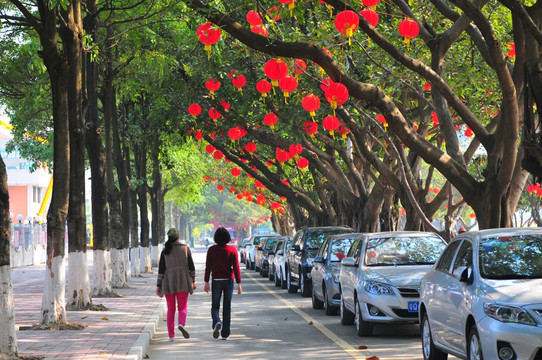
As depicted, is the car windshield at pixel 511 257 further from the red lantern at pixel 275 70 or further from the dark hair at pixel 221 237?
the dark hair at pixel 221 237

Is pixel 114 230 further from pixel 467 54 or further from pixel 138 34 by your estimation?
pixel 467 54

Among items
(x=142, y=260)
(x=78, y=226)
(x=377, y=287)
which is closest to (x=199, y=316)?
(x=78, y=226)

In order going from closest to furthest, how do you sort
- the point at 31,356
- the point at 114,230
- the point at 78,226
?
the point at 31,356
the point at 78,226
the point at 114,230

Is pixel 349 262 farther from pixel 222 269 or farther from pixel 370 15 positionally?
pixel 370 15

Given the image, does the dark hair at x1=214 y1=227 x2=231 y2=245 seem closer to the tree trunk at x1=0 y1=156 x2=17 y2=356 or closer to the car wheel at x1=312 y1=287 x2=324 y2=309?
the tree trunk at x1=0 y1=156 x2=17 y2=356

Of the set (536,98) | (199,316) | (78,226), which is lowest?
(199,316)

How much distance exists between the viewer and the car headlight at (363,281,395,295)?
13445 mm

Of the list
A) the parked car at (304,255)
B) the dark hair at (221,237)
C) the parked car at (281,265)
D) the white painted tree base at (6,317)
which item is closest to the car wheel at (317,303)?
the parked car at (304,255)

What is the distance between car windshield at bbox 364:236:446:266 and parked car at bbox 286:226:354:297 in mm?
7688

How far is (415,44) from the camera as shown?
22.6 meters

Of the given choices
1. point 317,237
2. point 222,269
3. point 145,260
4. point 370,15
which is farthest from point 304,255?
point 145,260

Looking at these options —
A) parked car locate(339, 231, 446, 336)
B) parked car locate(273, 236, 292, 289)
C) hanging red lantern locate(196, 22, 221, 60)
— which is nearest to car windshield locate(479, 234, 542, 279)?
parked car locate(339, 231, 446, 336)

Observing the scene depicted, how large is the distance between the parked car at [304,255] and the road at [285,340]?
334 cm

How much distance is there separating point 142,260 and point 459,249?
98.2 feet
